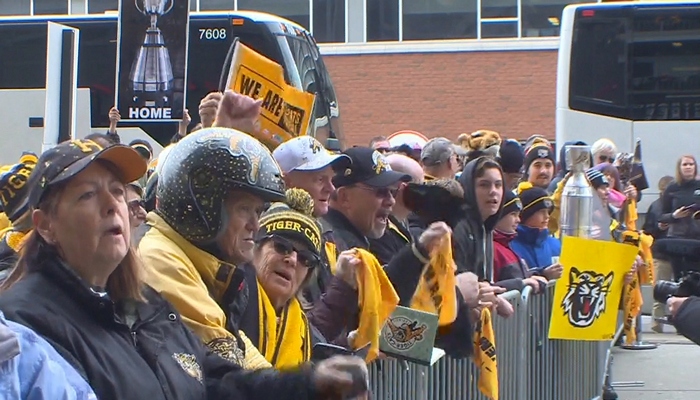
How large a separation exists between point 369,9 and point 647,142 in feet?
36.7

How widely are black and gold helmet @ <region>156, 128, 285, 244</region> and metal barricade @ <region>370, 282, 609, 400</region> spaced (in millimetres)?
1443

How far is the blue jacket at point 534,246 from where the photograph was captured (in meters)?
7.53

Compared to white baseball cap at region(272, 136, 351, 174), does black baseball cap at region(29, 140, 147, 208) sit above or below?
above

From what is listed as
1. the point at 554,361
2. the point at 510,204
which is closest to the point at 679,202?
the point at 554,361

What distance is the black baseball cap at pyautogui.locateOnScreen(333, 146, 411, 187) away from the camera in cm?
504

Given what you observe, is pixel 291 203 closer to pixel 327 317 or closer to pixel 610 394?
pixel 327 317

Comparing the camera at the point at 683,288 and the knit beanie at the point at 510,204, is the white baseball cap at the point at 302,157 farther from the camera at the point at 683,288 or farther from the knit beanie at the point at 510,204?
the knit beanie at the point at 510,204

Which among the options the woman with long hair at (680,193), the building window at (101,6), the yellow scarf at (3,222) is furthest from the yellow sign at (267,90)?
the building window at (101,6)

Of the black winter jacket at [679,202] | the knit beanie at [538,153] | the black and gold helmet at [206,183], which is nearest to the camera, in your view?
the black and gold helmet at [206,183]

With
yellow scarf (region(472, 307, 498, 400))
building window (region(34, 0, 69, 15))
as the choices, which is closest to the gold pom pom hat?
yellow scarf (region(472, 307, 498, 400))

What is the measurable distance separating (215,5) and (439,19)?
17.1ft

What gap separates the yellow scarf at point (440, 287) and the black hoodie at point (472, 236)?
0.94 meters

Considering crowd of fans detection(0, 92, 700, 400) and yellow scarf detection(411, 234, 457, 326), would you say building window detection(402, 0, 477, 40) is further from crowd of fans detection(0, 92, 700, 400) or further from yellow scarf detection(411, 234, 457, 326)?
yellow scarf detection(411, 234, 457, 326)

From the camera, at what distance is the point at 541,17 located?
26438 mm
